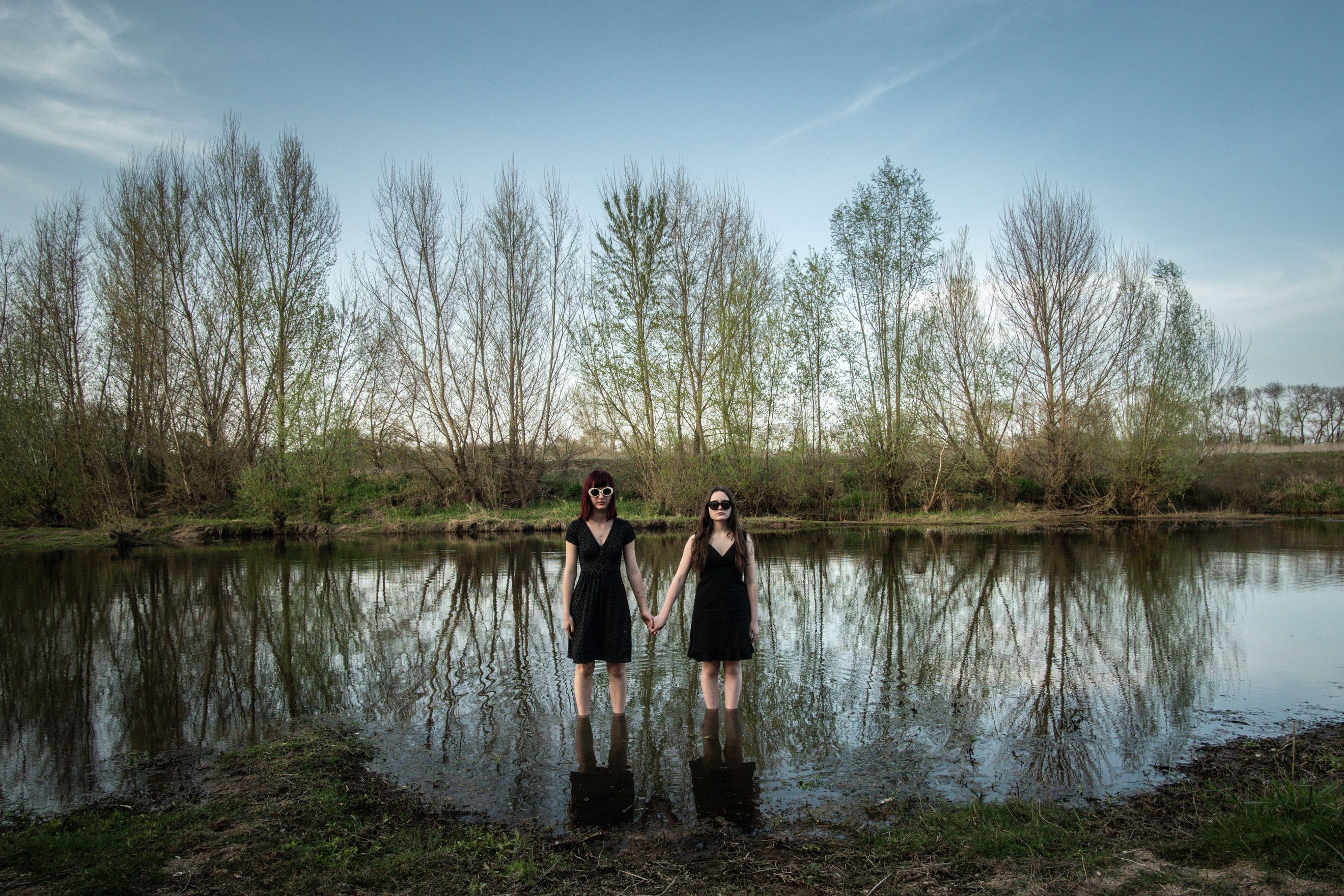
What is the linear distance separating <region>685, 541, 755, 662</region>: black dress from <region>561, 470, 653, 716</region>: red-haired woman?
1.31 ft

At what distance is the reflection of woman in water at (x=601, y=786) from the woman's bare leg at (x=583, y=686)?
17 centimetres

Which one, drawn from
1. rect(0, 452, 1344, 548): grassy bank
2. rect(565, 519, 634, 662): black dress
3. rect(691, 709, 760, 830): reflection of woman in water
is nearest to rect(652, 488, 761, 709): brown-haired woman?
rect(565, 519, 634, 662): black dress

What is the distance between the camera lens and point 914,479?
2798 centimetres

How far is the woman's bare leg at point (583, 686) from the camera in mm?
5383

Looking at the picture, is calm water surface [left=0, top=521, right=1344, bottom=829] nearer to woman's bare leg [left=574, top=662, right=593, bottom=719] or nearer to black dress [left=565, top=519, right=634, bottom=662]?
woman's bare leg [left=574, top=662, right=593, bottom=719]

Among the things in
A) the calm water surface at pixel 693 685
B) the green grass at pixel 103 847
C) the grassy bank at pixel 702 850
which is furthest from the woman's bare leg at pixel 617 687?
the green grass at pixel 103 847

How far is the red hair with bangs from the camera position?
525 cm

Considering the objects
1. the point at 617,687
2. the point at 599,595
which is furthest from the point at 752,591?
the point at 617,687

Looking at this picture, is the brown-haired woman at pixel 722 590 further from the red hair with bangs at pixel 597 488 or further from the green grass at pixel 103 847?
the green grass at pixel 103 847

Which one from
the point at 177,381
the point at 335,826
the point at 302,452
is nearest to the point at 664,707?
the point at 335,826

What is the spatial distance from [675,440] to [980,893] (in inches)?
899

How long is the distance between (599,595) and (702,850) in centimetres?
213

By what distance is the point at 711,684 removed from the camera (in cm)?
556

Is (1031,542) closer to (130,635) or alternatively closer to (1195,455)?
(1195,455)
